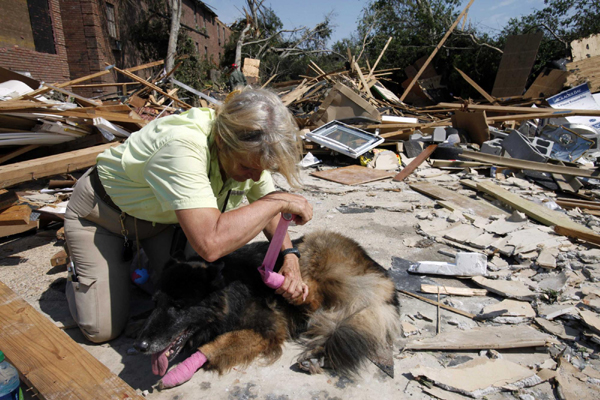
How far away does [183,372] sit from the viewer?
6.97 feet

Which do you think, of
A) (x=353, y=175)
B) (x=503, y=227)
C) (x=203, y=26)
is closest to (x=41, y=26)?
(x=353, y=175)

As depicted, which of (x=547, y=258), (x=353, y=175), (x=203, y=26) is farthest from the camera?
(x=203, y=26)

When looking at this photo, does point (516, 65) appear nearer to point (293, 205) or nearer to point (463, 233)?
point (463, 233)

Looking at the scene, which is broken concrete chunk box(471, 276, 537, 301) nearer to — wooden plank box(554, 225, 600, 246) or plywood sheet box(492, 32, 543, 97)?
wooden plank box(554, 225, 600, 246)

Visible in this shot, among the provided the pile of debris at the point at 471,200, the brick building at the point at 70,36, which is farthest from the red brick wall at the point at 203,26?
the pile of debris at the point at 471,200

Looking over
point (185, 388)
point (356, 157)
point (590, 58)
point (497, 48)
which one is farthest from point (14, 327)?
point (497, 48)

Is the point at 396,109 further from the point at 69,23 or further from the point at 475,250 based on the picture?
the point at 69,23

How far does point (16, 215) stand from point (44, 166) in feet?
2.19

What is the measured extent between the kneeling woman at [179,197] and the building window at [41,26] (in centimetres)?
1758

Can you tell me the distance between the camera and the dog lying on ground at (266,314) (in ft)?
7.29

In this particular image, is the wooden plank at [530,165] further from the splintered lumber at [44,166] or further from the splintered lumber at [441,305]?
the splintered lumber at [44,166]

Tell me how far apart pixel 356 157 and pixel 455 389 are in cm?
628

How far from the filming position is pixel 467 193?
609cm

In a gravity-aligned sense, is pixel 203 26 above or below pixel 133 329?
above
